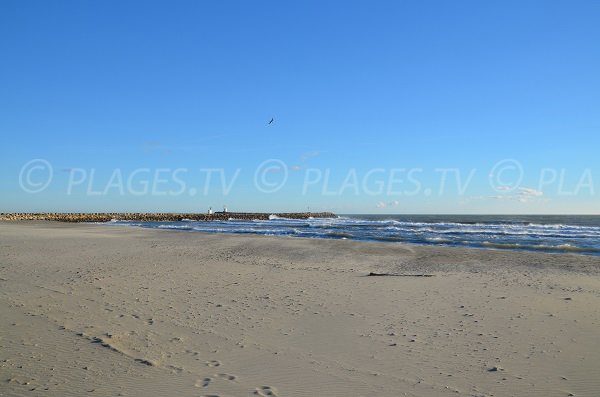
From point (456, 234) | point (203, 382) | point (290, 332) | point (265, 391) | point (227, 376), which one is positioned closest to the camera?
point (265, 391)

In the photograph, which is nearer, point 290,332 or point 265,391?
point 265,391

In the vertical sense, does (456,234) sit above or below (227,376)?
above

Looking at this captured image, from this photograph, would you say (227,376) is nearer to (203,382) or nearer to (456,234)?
(203,382)

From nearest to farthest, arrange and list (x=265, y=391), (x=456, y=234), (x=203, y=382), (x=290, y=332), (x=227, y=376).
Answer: (x=265, y=391), (x=203, y=382), (x=227, y=376), (x=290, y=332), (x=456, y=234)

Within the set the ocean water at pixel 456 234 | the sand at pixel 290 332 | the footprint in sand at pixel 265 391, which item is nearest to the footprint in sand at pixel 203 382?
the sand at pixel 290 332

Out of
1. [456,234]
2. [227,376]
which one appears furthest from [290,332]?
[456,234]

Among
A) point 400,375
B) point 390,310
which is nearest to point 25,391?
point 400,375

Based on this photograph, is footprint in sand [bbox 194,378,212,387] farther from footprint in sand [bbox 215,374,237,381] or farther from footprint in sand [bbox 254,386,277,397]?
footprint in sand [bbox 254,386,277,397]

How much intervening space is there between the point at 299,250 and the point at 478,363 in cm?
1489

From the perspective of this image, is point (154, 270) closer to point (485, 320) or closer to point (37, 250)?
point (37, 250)

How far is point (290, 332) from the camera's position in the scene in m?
6.94

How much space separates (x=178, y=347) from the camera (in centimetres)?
610

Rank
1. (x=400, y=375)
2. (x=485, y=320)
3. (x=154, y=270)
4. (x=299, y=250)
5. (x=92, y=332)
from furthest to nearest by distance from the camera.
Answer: (x=299, y=250), (x=154, y=270), (x=485, y=320), (x=92, y=332), (x=400, y=375)

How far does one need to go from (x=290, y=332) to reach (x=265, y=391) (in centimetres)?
219
